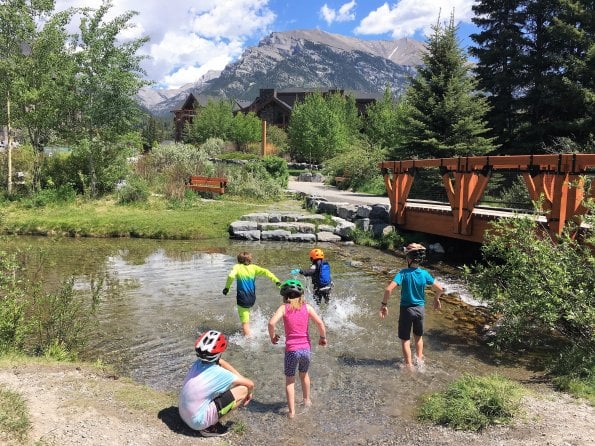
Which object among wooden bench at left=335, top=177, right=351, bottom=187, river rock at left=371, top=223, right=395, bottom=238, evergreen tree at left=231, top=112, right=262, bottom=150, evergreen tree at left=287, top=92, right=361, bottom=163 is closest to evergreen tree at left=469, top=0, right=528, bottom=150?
wooden bench at left=335, top=177, right=351, bottom=187

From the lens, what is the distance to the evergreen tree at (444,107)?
74.7 feet

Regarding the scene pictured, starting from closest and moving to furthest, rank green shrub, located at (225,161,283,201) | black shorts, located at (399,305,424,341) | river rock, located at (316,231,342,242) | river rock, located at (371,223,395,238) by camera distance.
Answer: black shorts, located at (399,305,424,341), river rock, located at (371,223,395,238), river rock, located at (316,231,342,242), green shrub, located at (225,161,283,201)

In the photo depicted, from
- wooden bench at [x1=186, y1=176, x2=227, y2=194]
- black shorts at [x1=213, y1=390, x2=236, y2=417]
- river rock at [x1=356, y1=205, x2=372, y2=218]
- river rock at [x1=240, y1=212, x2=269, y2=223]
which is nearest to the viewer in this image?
black shorts at [x1=213, y1=390, x2=236, y2=417]

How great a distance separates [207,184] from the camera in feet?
82.7

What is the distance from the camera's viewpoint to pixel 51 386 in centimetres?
511

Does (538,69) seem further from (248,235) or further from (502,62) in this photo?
(248,235)

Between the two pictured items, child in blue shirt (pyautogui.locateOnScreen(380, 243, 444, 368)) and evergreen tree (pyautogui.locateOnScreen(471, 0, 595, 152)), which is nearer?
child in blue shirt (pyautogui.locateOnScreen(380, 243, 444, 368))

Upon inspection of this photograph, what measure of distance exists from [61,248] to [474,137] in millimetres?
19009

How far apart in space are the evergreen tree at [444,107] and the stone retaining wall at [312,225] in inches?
255

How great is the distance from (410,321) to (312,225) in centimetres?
1173

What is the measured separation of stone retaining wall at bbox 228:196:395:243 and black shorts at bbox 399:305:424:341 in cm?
1035

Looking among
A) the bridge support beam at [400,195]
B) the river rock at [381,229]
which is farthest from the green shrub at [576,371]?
the bridge support beam at [400,195]

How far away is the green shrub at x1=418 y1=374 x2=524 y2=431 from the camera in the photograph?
194 inches

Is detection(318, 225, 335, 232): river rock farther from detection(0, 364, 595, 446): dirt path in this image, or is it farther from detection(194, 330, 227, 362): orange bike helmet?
detection(194, 330, 227, 362): orange bike helmet
